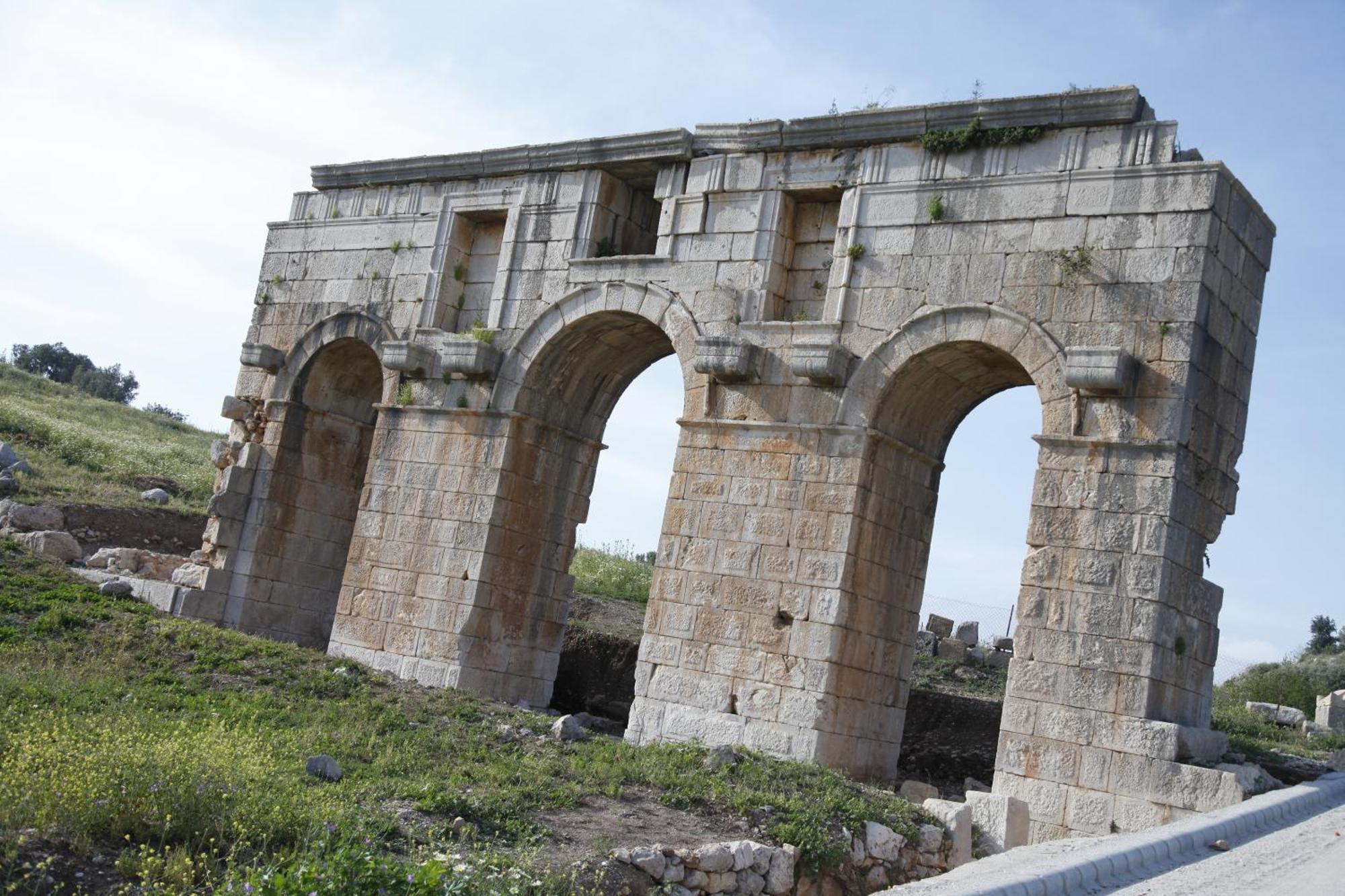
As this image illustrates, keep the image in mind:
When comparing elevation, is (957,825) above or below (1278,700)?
below

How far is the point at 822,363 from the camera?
11547mm

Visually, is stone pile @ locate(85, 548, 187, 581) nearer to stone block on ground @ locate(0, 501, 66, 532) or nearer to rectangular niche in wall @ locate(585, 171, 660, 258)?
stone block on ground @ locate(0, 501, 66, 532)

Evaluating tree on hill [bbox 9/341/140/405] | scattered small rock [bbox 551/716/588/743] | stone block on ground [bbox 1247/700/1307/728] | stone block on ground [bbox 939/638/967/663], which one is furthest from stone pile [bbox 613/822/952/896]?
tree on hill [bbox 9/341/140/405]

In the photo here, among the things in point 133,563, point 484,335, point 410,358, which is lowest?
point 133,563

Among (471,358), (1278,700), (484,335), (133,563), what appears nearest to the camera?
(471,358)

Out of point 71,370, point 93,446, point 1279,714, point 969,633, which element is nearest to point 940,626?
point 969,633

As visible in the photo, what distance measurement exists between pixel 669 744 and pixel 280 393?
25.6 feet

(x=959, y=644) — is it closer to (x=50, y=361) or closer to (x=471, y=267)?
(x=471, y=267)

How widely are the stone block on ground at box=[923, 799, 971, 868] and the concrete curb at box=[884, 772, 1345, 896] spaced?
1526 millimetres

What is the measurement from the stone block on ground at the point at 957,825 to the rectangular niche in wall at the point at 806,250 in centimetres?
487

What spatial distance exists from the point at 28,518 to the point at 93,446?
9.05m

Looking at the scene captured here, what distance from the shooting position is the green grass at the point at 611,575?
858 inches

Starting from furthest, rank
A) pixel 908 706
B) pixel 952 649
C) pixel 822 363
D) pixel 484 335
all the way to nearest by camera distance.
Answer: pixel 952 649
pixel 908 706
pixel 484 335
pixel 822 363

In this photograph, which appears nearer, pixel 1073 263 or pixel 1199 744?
pixel 1199 744
